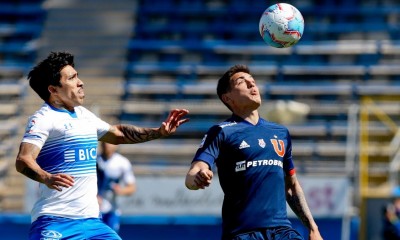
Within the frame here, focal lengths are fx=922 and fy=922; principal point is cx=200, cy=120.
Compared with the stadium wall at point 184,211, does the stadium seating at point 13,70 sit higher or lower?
higher

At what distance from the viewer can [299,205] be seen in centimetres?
680

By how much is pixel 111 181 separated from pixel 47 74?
624 cm

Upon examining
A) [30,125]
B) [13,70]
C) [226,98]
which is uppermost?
[226,98]

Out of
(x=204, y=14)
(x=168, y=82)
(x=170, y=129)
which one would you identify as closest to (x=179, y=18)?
(x=204, y=14)

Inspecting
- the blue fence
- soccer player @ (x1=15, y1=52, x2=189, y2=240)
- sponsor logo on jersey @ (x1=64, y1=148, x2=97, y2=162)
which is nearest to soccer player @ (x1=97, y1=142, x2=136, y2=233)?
the blue fence

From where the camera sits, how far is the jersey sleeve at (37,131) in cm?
653

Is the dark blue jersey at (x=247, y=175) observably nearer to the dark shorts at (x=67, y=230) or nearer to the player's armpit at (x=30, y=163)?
the dark shorts at (x=67, y=230)

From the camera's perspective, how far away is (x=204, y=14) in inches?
771

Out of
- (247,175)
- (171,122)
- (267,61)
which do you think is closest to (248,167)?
(247,175)

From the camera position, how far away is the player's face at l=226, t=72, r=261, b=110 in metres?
6.67

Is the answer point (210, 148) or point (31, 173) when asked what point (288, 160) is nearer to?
point (210, 148)

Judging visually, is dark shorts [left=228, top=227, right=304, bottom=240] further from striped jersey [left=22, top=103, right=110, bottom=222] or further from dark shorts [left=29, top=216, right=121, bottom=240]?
striped jersey [left=22, top=103, right=110, bottom=222]

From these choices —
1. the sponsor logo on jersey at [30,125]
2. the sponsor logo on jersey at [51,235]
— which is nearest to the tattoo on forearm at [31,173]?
the sponsor logo on jersey at [30,125]

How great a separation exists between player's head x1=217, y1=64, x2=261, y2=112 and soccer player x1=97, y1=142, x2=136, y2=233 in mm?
6273
